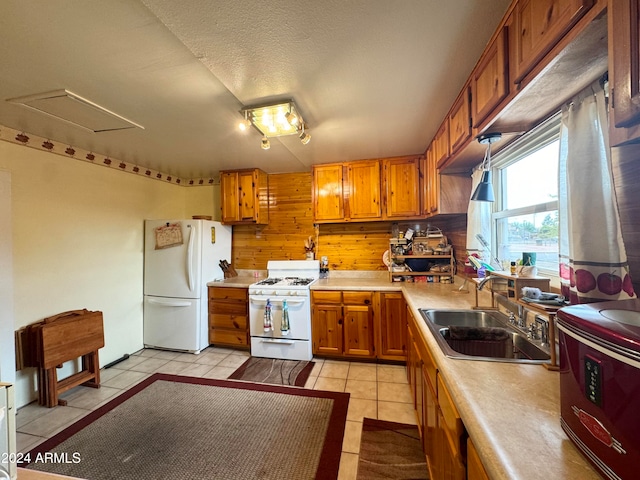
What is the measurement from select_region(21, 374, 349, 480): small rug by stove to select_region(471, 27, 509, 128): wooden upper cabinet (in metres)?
2.17

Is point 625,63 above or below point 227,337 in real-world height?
above

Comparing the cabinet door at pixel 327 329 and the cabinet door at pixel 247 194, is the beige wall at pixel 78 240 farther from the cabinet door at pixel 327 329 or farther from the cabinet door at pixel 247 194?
the cabinet door at pixel 327 329

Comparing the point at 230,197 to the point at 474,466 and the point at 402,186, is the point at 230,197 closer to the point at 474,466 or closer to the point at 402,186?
the point at 402,186

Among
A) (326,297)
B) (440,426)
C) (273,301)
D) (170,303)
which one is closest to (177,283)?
(170,303)

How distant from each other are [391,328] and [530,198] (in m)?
1.73

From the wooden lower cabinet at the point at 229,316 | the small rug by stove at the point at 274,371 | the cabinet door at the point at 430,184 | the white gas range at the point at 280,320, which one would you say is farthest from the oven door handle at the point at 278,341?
the cabinet door at the point at 430,184

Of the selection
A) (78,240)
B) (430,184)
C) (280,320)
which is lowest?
(280,320)

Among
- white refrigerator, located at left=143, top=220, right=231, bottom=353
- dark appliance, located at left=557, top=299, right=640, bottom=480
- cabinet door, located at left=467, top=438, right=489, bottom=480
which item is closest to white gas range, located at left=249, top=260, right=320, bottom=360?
white refrigerator, located at left=143, top=220, right=231, bottom=353

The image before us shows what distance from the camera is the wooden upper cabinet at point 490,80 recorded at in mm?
1098

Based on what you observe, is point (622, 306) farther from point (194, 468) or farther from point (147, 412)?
point (147, 412)

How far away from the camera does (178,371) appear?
109 inches

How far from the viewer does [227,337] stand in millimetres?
3262

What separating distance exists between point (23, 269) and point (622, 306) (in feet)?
12.2

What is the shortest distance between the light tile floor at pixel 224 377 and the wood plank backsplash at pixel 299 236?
4.15 ft
